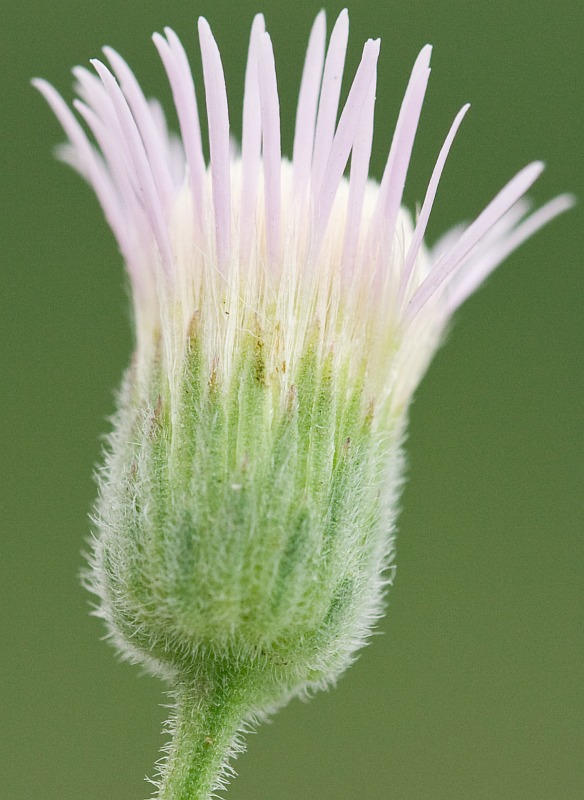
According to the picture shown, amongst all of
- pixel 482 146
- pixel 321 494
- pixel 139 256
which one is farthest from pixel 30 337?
pixel 321 494

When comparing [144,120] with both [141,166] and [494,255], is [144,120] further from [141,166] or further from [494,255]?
[494,255]

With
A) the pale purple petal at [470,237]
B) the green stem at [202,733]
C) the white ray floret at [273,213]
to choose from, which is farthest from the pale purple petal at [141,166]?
the green stem at [202,733]

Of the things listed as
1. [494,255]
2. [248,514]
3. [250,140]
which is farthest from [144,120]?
[494,255]

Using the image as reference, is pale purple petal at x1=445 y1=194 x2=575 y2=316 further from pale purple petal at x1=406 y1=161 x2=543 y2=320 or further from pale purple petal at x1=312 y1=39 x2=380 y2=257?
pale purple petal at x1=312 y1=39 x2=380 y2=257

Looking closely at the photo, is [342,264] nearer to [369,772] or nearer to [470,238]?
[470,238]

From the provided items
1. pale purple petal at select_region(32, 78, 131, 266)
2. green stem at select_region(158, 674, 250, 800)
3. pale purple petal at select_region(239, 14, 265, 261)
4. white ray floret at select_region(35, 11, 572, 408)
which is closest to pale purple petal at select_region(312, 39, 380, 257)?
white ray floret at select_region(35, 11, 572, 408)

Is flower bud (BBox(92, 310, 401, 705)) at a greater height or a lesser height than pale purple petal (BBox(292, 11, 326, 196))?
lesser
